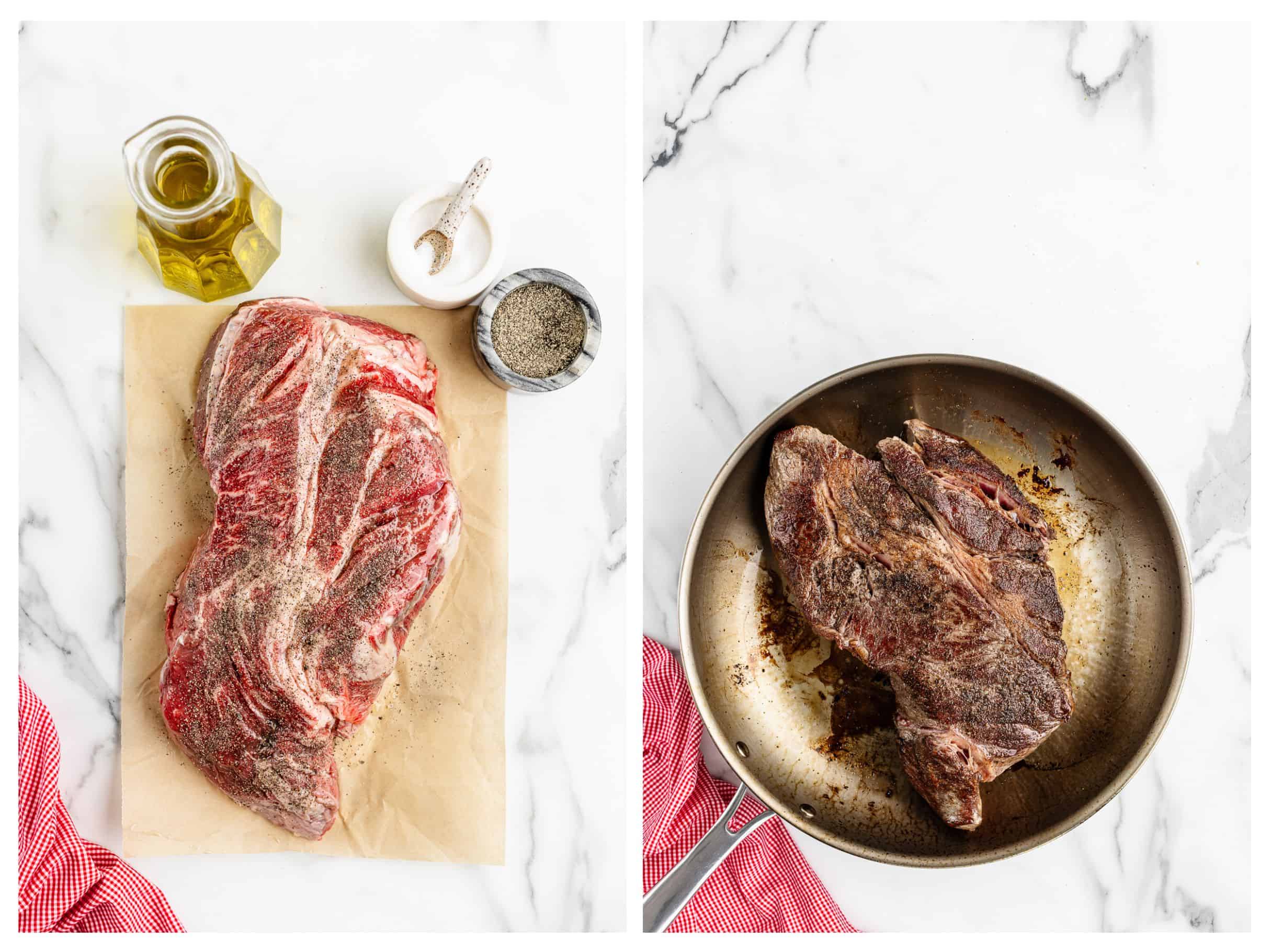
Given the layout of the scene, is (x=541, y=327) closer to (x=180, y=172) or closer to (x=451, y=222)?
(x=451, y=222)

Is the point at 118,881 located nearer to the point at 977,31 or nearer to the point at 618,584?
the point at 618,584

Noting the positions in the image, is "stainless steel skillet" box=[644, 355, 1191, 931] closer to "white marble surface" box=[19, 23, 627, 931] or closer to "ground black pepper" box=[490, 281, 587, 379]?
"white marble surface" box=[19, 23, 627, 931]

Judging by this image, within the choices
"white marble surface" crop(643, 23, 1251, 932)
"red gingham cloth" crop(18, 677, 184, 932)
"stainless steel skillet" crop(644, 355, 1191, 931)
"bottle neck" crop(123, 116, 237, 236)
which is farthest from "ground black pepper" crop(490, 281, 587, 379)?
"red gingham cloth" crop(18, 677, 184, 932)

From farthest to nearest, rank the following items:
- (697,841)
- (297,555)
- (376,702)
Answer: (697,841) < (376,702) < (297,555)

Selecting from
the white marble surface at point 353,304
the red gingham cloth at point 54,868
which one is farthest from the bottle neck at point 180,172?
the red gingham cloth at point 54,868

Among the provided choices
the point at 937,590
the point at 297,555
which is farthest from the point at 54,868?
the point at 937,590

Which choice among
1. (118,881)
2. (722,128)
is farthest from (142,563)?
(722,128)
